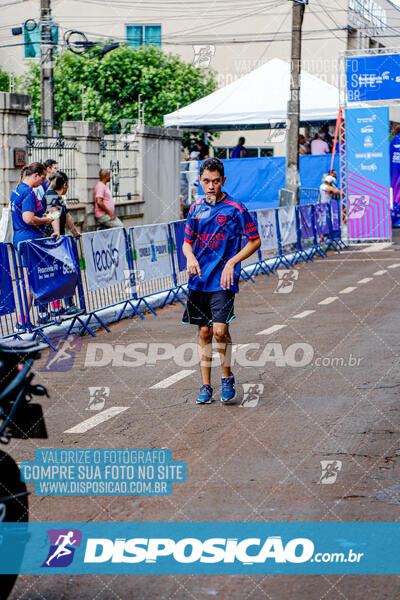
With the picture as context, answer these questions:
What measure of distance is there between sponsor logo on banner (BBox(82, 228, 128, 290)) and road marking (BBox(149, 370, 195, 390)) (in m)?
2.79

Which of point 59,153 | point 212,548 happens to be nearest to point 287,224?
point 59,153

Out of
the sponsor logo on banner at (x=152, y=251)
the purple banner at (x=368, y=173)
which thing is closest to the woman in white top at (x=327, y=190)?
the purple banner at (x=368, y=173)

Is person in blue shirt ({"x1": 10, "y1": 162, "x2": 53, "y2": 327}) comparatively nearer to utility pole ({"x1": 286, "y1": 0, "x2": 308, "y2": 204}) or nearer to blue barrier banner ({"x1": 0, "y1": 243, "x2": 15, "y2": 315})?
blue barrier banner ({"x1": 0, "y1": 243, "x2": 15, "y2": 315})

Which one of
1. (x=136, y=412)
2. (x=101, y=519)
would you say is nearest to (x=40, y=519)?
(x=101, y=519)

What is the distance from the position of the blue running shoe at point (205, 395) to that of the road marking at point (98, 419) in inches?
23.7

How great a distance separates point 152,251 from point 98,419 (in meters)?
6.35

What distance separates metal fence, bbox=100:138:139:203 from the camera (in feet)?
78.7

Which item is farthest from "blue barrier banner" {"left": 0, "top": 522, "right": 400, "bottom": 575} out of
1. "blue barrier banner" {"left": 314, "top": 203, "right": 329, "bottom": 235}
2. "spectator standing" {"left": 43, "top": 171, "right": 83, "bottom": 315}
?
"blue barrier banner" {"left": 314, "top": 203, "right": 329, "bottom": 235}

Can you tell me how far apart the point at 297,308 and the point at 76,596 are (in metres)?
9.47

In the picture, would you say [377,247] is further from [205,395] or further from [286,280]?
[205,395]

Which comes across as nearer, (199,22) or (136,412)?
(136,412)

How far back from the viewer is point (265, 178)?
3019 centimetres

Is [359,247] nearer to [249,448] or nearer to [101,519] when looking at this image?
[249,448]

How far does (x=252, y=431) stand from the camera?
7.13m
